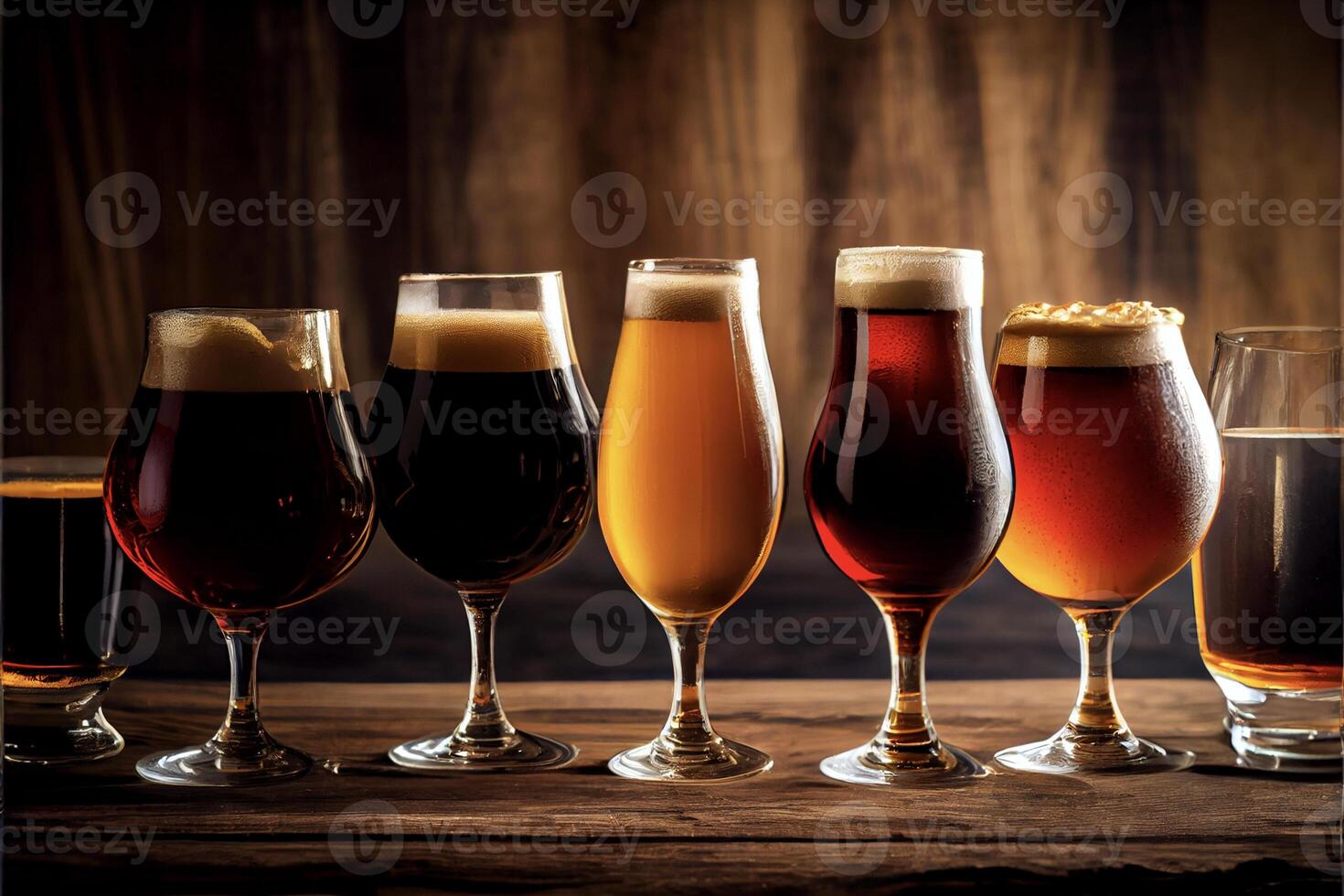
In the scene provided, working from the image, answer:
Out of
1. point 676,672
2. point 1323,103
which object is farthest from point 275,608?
point 1323,103

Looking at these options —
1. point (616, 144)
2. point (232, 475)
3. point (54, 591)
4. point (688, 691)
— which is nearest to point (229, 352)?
point (232, 475)

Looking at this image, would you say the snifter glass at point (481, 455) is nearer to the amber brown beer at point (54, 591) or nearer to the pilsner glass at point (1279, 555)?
the amber brown beer at point (54, 591)

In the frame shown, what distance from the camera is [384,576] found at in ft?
5.62

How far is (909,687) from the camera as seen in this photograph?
78cm

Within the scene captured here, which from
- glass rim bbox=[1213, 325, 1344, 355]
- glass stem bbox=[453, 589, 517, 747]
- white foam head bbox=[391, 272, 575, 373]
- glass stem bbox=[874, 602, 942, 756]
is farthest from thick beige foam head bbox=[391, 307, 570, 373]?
glass rim bbox=[1213, 325, 1344, 355]

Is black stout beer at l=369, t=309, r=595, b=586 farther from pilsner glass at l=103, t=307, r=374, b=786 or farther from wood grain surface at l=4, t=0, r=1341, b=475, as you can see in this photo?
wood grain surface at l=4, t=0, r=1341, b=475

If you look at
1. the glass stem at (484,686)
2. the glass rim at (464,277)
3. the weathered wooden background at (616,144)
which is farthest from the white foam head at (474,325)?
the weathered wooden background at (616,144)

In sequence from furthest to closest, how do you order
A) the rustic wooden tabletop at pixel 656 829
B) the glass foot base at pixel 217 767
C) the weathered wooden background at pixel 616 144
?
the weathered wooden background at pixel 616 144, the glass foot base at pixel 217 767, the rustic wooden tabletop at pixel 656 829

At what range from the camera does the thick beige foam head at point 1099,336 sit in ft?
2.65

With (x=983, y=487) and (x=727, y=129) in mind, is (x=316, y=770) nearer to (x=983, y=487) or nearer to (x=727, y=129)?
(x=983, y=487)

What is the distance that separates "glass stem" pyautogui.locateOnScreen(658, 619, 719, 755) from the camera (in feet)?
2.62

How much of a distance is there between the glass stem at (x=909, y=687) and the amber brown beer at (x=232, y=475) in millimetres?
309

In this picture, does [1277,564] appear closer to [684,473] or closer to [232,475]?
[684,473]

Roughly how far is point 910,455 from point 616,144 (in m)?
1.12
